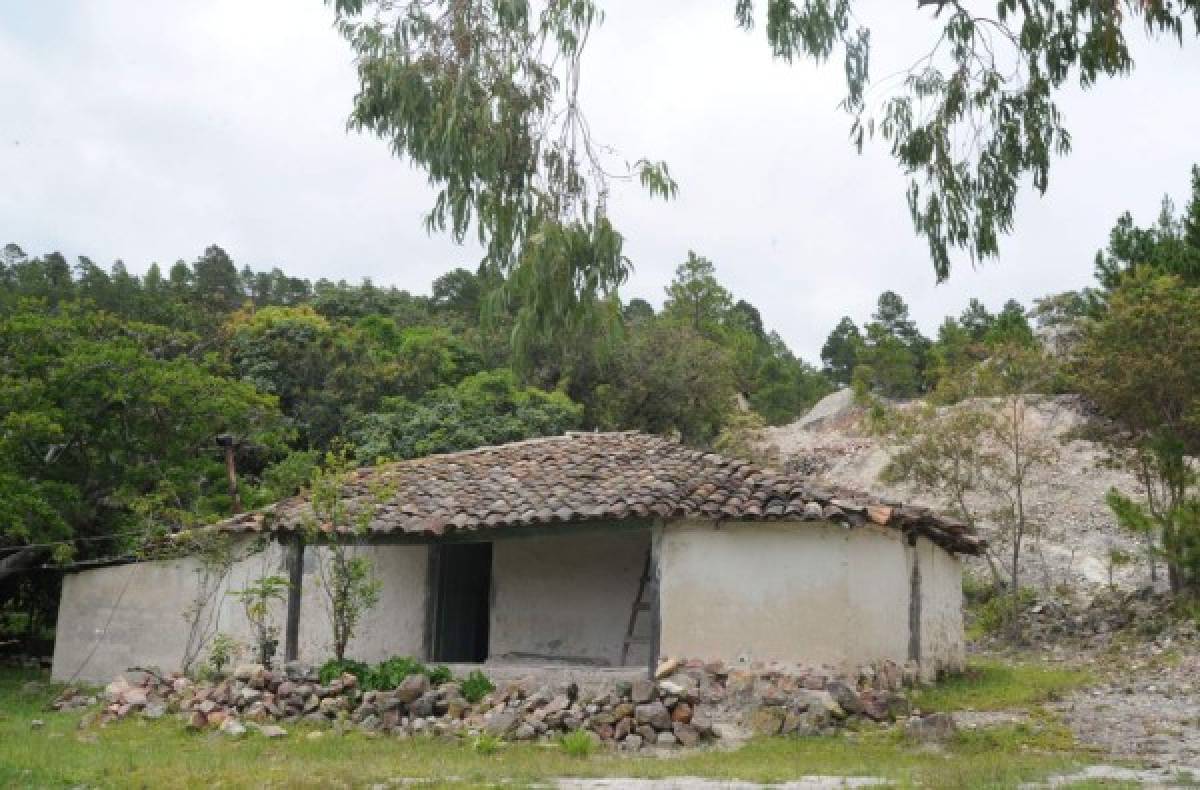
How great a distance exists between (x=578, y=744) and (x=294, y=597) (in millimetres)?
5808

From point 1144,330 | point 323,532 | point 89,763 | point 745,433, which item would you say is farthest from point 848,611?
point 745,433

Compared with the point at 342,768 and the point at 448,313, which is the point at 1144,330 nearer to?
the point at 342,768

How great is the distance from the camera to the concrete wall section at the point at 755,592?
45.6 ft

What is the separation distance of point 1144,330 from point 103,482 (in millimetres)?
18272

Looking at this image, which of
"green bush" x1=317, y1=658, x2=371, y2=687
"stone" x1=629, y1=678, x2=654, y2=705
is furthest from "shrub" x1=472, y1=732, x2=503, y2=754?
"green bush" x1=317, y1=658, x2=371, y2=687

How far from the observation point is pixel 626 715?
12.2 m

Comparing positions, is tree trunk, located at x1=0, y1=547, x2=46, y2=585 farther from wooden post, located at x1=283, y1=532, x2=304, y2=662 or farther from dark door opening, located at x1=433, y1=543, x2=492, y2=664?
dark door opening, located at x1=433, y1=543, x2=492, y2=664

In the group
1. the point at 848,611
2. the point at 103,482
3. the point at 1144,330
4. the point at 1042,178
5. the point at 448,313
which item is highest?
the point at 448,313

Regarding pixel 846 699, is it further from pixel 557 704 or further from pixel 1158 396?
pixel 1158 396

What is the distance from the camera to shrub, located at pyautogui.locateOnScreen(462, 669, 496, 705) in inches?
526

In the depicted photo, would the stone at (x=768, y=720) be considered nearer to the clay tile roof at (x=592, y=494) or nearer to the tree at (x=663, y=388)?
the clay tile roof at (x=592, y=494)

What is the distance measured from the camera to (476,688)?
1348 cm

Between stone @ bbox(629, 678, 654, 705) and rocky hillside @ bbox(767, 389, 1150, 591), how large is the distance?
43.7 feet

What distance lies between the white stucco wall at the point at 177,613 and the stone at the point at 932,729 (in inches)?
296
